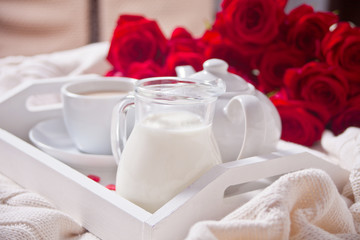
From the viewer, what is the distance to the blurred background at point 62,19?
238 centimetres

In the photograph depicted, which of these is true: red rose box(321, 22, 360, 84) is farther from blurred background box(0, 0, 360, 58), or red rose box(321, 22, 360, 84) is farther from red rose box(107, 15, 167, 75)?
blurred background box(0, 0, 360, 58)

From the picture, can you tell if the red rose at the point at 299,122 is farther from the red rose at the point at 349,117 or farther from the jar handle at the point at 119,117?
the jar handle at the point at 119,117

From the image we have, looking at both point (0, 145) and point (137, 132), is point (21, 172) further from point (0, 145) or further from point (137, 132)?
point (137, 132)

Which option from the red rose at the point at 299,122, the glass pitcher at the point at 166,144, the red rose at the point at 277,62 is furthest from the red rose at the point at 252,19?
the glass pitcher at the point at 166,144

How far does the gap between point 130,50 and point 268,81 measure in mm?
285

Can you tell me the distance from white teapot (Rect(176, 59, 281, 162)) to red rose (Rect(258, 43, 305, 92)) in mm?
298

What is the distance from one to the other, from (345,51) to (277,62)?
13cm

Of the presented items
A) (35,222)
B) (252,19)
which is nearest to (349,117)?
(252,19)

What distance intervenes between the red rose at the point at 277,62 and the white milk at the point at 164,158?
44 centimetres

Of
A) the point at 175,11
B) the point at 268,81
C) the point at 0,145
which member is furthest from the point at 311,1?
the point at 0,145

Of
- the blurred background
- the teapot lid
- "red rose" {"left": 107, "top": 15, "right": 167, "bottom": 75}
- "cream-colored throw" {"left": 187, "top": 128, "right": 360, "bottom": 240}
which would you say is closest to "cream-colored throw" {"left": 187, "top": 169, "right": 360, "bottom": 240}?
"cream-colored throw" {"left": 187, "top": 128, "right": 360, "bottom": 240}

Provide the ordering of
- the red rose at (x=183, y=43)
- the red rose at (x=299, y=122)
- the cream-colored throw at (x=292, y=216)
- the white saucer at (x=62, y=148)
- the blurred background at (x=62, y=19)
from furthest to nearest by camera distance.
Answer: the blurred background at (x=62, y=19), the red rose at (x=183, y=43), the red rose at (x=299, y=122), the white saucer at (x=62, y=148), the cream-colored throw at (x=292, y=216)

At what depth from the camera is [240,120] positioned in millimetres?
575

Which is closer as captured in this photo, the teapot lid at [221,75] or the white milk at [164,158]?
the white milk at [164,158]
